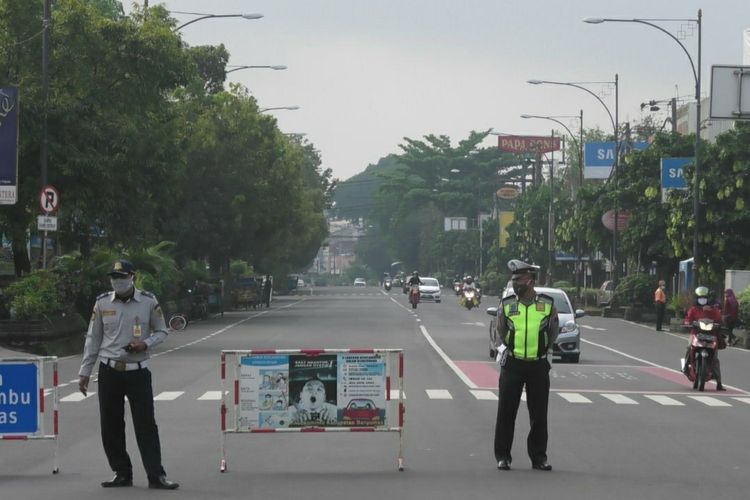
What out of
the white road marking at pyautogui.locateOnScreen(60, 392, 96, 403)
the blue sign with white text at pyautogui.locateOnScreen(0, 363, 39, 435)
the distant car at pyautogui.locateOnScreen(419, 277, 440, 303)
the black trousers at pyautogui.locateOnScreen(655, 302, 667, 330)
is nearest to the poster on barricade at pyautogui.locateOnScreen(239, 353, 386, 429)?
the blue sign with white text at pyautogui.locateOnScreen(0, 363, 39, 435)

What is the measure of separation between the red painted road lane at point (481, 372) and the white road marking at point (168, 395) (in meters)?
4.73

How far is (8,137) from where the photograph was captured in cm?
3212

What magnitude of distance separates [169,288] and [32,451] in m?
35.5

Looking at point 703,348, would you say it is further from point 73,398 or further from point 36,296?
point 36,296

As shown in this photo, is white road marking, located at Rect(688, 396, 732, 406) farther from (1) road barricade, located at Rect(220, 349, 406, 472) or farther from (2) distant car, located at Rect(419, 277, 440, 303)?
(2) distant car, located at Rect(419, 277, 440, 303)

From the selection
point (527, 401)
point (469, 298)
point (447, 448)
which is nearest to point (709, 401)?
point (447, 448)

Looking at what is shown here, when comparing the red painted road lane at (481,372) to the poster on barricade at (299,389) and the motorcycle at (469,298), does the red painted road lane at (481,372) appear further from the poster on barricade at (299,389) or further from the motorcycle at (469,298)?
the motorcycle at (469,298)

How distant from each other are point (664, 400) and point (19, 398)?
37.5 feet

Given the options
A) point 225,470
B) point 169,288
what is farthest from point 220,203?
point 225,470

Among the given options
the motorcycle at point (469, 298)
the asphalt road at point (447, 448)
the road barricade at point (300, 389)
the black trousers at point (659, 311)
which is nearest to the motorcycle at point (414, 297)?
the motorcycle at point (469, 298)

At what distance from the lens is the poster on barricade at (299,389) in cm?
1310

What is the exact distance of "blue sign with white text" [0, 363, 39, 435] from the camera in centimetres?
1294

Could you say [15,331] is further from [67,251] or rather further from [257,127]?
[257,127]

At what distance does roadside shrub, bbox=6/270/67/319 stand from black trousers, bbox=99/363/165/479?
20.6 m
